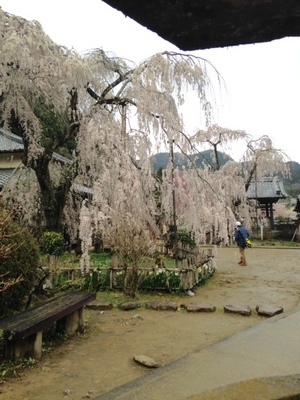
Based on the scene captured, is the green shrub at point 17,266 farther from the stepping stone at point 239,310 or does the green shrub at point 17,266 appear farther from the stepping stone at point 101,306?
the stepping stone at point 239,310

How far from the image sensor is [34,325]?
13.4 ft

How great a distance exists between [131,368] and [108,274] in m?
4.27

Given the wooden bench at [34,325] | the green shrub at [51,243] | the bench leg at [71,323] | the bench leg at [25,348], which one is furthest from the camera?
the green shrub at [51,243]


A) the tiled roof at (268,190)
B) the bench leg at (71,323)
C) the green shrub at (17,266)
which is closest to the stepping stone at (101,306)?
the bench leg at (71,323)

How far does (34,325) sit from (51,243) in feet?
16.1

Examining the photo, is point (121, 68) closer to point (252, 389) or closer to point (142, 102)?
point (142, 102)

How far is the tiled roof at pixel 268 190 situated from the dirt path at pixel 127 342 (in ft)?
69.3

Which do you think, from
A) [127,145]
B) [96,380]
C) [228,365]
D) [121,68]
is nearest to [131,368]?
[96,380]

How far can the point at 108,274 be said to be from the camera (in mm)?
8242

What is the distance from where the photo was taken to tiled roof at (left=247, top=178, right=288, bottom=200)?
28.8m

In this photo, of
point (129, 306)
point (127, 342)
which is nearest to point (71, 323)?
point (127, 342)

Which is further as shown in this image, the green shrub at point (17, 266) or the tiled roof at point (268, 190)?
the tiled roof at point (268, 190)

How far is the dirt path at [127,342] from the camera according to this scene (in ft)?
11.9

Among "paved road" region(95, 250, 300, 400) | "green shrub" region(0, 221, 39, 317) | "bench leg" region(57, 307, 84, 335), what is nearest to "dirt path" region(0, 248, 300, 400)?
"bench leg" region(57, 307, 84, 335)
